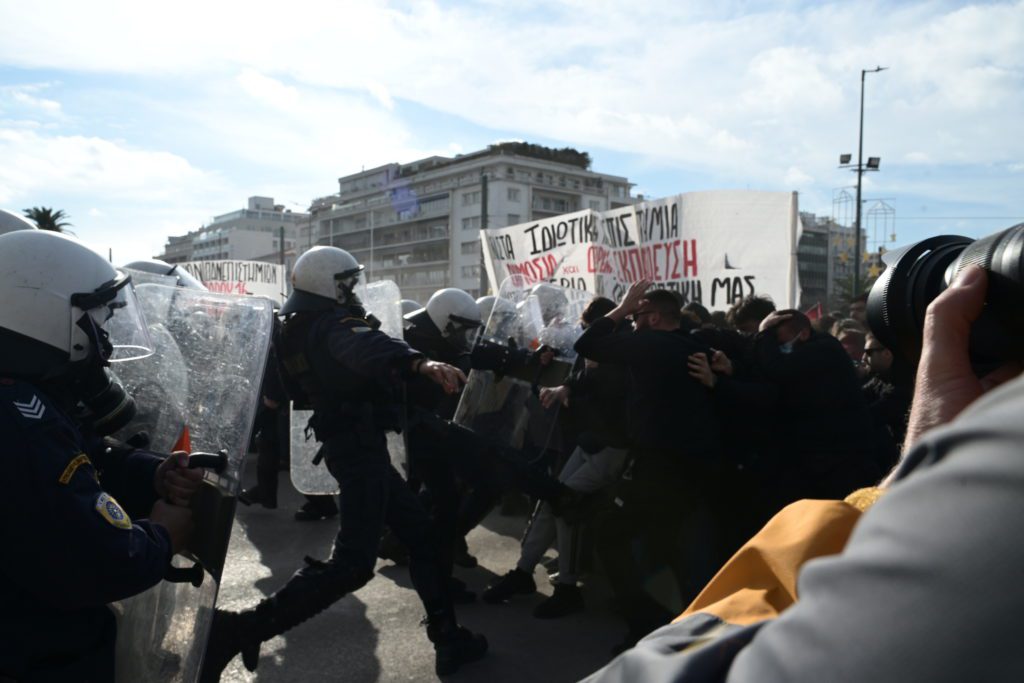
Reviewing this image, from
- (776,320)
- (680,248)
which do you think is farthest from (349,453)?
(680,248)

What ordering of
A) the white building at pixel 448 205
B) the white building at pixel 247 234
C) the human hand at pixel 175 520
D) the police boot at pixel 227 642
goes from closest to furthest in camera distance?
the human hand at pixel 175 520 → the police boot at pixel 227 642 → the white building at pixel 448 205 → the white building at pixel 247 234

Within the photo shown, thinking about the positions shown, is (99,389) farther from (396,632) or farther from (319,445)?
(319,445)

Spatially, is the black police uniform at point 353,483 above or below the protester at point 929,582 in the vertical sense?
below

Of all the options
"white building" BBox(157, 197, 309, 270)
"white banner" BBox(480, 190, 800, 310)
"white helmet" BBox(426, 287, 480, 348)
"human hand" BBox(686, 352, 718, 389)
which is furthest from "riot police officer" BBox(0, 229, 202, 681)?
"white building" BBox(157, 197, 309, 270)

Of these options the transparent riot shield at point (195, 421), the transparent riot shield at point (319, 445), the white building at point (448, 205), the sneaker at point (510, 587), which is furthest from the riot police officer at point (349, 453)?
the white building at point (448, 205)

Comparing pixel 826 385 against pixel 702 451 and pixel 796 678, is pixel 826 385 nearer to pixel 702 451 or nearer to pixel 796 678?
pixel 702 451

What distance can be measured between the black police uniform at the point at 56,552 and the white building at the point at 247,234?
283ft

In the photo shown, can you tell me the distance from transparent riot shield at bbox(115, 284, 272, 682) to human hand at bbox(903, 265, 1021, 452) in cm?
176

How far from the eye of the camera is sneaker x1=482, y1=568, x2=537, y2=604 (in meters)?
4.52

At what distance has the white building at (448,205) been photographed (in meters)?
71.4

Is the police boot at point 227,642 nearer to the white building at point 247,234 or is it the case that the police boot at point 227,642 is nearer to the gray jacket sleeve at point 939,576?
the gray jacket sleeve at point 939,576

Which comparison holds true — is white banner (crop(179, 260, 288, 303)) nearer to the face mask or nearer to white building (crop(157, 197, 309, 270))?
the face mask

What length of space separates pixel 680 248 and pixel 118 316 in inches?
191

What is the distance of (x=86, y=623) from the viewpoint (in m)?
1.80
